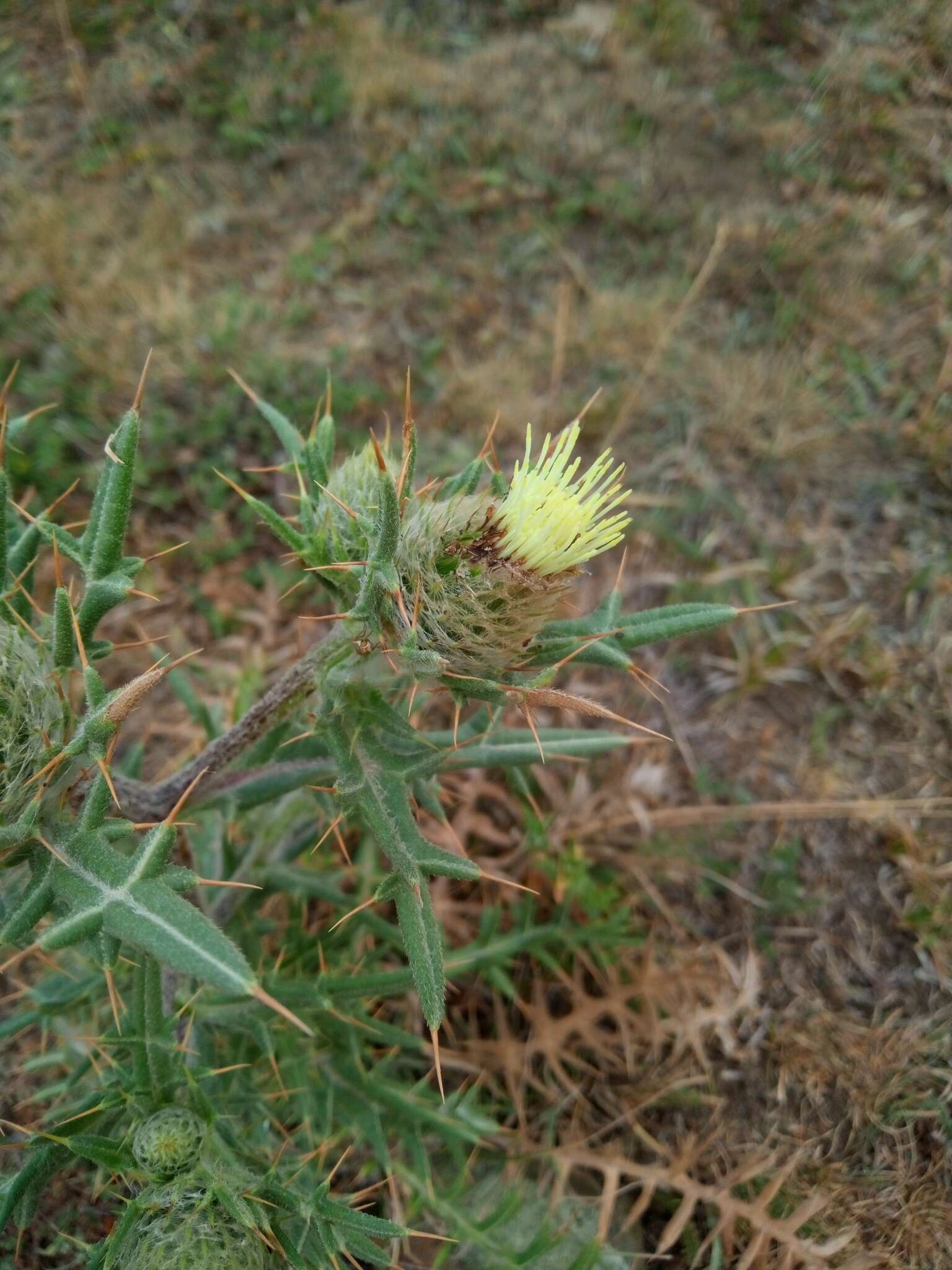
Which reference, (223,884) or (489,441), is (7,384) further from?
(223,884)

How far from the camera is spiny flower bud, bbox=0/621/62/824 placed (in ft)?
5.30

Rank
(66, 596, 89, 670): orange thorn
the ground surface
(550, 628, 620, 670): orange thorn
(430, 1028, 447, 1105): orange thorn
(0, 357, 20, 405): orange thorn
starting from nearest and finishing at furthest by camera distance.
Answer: (430, 1028, 447, 1105): orange thorn
(66, 596, 89, 670): orange thorn
(550, 628, 620, 670): orange thorn
(0, 357, 20, 405): orange thorn
the ground surface

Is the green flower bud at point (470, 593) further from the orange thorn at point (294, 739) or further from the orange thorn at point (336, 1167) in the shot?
the orange thorn at point (336, 1167)

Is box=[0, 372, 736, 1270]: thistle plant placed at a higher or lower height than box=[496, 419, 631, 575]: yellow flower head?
lower

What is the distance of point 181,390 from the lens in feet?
13.6

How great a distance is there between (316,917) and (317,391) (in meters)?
2.38

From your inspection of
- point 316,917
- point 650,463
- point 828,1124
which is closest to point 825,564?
point 650,463

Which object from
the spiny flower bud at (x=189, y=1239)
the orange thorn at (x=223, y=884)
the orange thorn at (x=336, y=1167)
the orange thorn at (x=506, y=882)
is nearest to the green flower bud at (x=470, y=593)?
the orange thorn at (x=506, y=882)

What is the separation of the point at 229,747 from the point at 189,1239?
964 mm

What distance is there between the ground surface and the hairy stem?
1.18m

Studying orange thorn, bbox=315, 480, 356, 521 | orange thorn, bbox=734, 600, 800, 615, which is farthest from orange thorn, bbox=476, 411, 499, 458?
orange thorn, bbox=734, 600, 800, 615

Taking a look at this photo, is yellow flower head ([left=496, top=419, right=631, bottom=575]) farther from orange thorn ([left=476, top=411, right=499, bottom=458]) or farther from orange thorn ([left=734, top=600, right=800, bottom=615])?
orange thorn ([left=734, top=600, right=800, bottom=615])

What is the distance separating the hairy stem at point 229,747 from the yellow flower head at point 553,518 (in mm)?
531

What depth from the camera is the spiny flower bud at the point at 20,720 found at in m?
1.62
